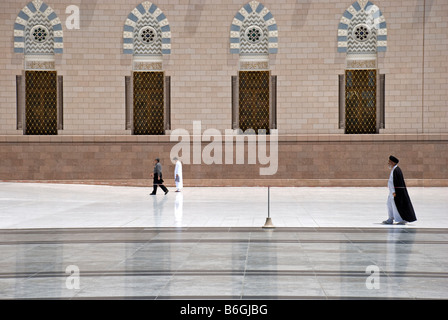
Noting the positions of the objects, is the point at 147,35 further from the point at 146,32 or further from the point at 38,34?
the point at 38,34

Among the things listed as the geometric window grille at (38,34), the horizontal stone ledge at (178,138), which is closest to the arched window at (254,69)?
the horizontal stone ledge at (178,138)

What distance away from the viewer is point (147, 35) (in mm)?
26609

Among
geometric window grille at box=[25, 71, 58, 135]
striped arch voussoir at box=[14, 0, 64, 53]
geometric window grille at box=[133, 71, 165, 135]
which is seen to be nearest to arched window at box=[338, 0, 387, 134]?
geometric window grille at box=[133, 71, 165, 135]

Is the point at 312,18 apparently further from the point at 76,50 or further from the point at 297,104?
the point at 76,50

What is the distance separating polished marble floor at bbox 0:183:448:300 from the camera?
743cm

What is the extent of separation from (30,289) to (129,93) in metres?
19.8

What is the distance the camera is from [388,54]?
85.6 ft

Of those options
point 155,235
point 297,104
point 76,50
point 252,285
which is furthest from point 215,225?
point 76,50

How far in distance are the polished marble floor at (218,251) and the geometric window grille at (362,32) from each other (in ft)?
31.2

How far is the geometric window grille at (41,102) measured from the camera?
26.7m

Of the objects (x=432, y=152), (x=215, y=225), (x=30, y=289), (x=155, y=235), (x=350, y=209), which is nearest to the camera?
(x=30, y=289)

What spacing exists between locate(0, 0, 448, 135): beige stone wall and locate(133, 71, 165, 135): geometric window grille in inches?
22.2

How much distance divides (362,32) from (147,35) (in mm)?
8586

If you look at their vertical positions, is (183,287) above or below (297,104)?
below
